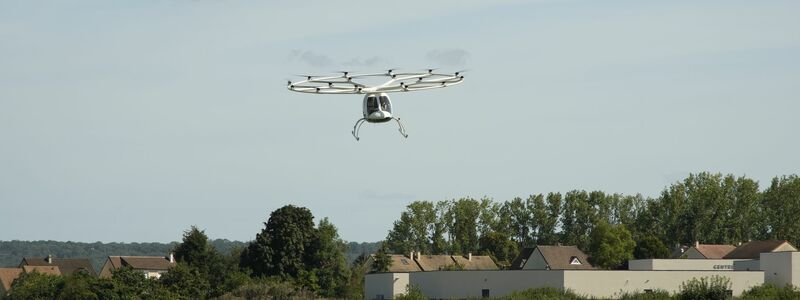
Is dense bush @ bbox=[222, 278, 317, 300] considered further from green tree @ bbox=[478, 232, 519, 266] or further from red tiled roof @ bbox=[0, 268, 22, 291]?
green tree @ bbox=[478, 232, 519, 266]

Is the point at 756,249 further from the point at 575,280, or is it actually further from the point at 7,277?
the point at 7,277

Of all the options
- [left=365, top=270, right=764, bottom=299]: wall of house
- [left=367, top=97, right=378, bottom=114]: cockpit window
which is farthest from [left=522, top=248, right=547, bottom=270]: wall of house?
[left=367, top=97, right=378, bottom=114]: cockpit window

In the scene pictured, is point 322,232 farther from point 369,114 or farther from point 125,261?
point 369,114

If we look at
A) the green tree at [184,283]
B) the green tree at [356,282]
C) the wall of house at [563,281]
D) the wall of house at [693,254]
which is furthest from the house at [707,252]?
the green tree at [184,283]

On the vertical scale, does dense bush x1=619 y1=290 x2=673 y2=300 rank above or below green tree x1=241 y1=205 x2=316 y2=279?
below

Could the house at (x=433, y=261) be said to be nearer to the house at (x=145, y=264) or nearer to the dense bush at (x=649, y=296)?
the house at (x=145, y=264)

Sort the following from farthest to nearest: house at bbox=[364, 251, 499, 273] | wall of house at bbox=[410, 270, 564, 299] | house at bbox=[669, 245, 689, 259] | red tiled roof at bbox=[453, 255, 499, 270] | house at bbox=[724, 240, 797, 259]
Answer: red tiled roof at bbox=[453, 255, 499, 270] < house at bbox=[364, 251, 499, 273] < house at bbox=[669, 245, 689, 259] < house at bbox=[724, 240, 797, 259] < wall of house at bbox=[410, 270, 564, 299]

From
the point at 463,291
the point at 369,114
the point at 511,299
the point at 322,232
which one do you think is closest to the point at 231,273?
Answer: the point at 322,232
